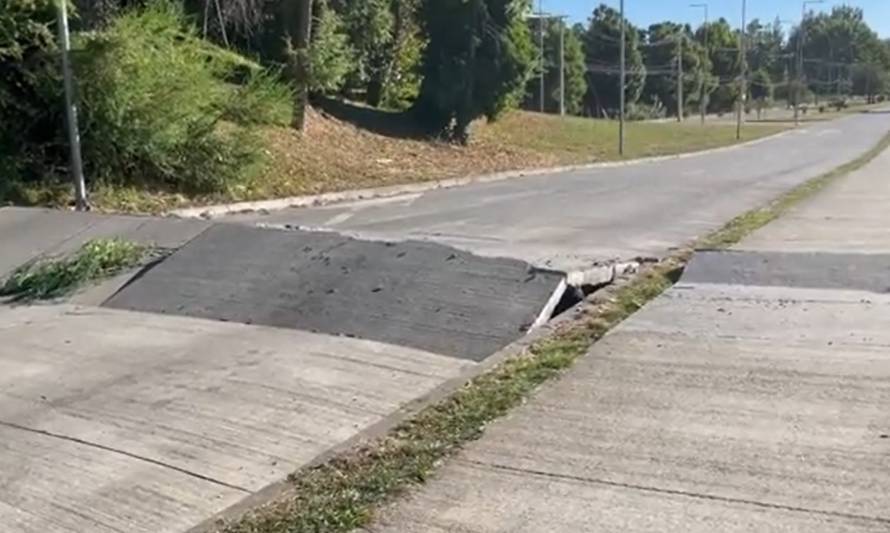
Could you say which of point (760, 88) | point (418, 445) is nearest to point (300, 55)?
point (418, 445)

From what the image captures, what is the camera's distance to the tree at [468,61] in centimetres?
2966

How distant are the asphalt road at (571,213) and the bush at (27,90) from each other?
3115 millimetres

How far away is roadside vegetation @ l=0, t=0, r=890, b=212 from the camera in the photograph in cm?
1359

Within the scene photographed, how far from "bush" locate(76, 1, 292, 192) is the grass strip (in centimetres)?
901

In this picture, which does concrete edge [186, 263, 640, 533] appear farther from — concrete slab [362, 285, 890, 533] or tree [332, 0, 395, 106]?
tree [332, 0, 395, 106]

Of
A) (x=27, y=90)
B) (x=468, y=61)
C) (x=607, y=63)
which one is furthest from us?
(x=607, y=63)

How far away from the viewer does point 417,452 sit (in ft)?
14.5

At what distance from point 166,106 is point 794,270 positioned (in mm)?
9681

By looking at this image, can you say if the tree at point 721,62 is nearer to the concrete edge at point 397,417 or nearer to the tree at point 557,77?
the tree at point 557,77

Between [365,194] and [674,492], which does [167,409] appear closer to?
[674,492]

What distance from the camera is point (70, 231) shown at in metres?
10.3

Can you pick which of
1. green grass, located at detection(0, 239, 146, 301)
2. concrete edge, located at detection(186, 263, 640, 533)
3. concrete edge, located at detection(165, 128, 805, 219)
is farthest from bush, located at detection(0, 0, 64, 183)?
concrete edge, located at detection(186, 263, 640, 533)

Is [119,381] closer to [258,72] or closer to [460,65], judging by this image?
[258,72]

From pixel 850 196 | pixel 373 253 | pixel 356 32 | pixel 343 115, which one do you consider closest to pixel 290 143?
pixel 343 115
